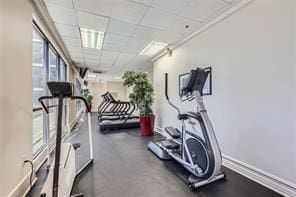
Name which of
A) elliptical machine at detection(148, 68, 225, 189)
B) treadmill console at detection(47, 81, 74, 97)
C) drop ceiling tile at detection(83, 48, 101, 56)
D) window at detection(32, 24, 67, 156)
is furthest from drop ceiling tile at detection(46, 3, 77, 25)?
elliptical machine at detection(148, 68, 225, 189)

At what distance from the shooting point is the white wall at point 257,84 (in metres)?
2.05

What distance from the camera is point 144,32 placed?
3.78 m

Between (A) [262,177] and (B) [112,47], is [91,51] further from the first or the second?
(A) [262,177]

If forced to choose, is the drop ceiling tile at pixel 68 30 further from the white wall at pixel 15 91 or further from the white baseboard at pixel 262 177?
the white baseboard at pixel 262 177

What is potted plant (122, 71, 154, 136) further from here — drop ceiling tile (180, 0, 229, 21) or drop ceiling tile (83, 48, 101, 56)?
drop ceiling tile (180, 0, 229, 21)

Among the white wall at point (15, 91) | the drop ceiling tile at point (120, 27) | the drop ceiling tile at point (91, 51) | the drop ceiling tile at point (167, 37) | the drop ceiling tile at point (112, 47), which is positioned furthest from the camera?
the drop ceiling tile at point (91, 51)

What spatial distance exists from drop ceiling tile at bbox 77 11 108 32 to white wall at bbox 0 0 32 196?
3.17 feet

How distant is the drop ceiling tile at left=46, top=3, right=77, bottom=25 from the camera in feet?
9.28

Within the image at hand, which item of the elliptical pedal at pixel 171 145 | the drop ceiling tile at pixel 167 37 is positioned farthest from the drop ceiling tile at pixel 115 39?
the elliptical pedal at pixel 171 145

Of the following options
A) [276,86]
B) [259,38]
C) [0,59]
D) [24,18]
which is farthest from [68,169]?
[259,38]

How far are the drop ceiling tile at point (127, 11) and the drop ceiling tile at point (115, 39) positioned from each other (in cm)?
90

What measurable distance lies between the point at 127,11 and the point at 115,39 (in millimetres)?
1451

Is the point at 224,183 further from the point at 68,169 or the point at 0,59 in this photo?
the point at 0,59

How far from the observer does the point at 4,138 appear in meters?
1.68
